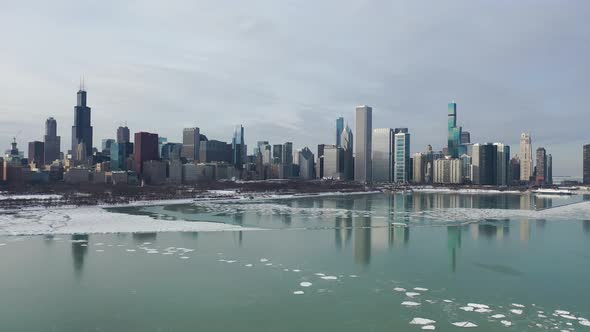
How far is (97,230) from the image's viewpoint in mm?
28094

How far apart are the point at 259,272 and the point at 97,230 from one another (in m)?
16.5

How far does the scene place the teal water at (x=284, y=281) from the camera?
11.0 meters

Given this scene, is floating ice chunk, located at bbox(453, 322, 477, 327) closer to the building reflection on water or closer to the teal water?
the teal water

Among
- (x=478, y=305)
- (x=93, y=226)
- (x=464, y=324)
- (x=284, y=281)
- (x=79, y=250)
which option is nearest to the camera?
(x=464, y=324)

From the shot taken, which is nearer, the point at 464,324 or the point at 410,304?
the point at 464,324

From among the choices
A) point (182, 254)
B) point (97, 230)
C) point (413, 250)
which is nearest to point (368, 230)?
point (413, 250)

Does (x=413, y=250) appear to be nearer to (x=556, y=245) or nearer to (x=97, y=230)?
(x=556, y=245)

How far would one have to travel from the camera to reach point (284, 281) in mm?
14969

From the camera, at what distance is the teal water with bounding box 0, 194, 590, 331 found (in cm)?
1100

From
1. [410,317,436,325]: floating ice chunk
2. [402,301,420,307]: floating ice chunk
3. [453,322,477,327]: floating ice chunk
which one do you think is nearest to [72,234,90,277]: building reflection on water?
[402,301,420,307]: floating ice chunk

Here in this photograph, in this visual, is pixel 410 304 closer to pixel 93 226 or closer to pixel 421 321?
pixel 421 321

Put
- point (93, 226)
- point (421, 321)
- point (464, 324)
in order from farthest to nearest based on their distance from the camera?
point (93, 226) → point (421, 321) → point (464, 324)

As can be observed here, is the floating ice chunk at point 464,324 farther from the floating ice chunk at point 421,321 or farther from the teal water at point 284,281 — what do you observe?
the floating ice chunk at point 421,321

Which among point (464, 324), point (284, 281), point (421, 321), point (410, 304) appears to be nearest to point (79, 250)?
point (284, 281)
